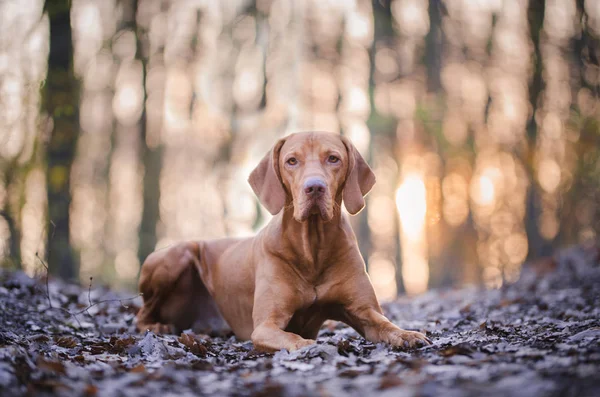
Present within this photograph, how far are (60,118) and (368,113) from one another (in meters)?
10.7

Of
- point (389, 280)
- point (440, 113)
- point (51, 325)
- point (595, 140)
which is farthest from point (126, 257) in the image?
point (51, 325)

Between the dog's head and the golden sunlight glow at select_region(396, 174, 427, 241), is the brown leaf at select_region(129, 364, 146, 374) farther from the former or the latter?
the golden sunlight glow at select_region(396, 174, 427, 241)

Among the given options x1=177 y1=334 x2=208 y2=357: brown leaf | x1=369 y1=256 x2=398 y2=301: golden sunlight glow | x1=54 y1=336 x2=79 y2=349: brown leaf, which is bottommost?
x1=369 y1=256 x2=398 y2=301: golden sunlight glow

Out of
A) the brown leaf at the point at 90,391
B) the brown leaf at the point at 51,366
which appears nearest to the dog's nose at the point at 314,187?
the brown leaf at the point at 51,366

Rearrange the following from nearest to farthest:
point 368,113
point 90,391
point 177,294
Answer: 1. point 90,391
2. point 177,294
3. point 368,113

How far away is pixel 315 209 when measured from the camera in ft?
17.4

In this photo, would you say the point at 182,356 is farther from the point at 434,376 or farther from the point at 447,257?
the point at 447,257

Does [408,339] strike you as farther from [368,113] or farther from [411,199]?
[411,199]

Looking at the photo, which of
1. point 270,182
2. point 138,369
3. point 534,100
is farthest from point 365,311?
point 534,100

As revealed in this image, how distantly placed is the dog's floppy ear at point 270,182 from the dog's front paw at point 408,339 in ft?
4.97

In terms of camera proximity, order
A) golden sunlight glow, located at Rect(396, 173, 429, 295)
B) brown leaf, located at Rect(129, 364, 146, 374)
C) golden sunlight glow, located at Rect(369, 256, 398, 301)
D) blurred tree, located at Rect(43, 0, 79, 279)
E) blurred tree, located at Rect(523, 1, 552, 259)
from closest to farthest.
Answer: brown leaf, located at Rect(129, 364, 146, 374), blurred tree, located at Rect(43, 0, 79, 279), blurred tree, located at Rect(523, 1, 552, 259), golden sunlight glow, located at Rect(396, 173, 429, 295), golden sunlight glow, located at Rect(369, 256, 398, 301)

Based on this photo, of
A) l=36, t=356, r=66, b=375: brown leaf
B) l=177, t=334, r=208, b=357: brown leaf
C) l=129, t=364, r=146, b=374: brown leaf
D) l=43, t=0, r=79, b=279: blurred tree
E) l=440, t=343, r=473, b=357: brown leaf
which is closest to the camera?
l=36, t=356, r=66, b=375: brown leaf

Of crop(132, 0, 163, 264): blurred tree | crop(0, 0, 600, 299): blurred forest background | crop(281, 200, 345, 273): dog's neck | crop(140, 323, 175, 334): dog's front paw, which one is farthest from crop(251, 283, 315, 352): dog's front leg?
crop(132, 0, 163, 264): blurred tree

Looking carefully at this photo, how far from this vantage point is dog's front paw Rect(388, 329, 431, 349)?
4727 millimetres
